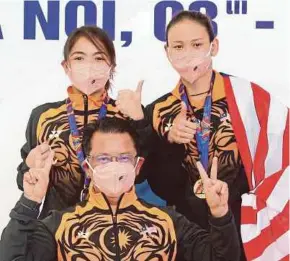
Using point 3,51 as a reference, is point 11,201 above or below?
below

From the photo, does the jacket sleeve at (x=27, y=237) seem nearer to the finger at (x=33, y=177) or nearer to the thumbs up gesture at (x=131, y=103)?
the finger at (x=33, y=177)

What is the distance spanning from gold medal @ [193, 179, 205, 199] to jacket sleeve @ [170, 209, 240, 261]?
61 mm

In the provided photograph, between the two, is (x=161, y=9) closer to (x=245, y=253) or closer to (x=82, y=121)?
(x=82, y=121)

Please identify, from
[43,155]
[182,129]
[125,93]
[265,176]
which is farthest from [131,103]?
[265,176]

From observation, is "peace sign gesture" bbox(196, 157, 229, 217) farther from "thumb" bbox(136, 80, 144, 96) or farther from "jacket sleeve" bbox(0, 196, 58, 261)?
"jacket sleeve" bbox(0, 196, 58, 261)

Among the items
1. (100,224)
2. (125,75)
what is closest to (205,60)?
(125,75)

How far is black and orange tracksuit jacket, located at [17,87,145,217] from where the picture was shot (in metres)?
1.58

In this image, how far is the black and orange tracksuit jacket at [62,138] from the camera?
1583 millimetres

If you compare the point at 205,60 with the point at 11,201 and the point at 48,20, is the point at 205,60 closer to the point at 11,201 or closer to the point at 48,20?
the point at 48,20

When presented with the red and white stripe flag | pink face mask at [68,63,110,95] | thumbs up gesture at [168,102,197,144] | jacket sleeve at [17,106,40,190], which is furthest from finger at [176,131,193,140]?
jacket sleeve at [17,106,40,190]

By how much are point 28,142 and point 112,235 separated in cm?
29

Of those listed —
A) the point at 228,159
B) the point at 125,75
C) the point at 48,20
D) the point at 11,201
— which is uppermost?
the point at 48,20

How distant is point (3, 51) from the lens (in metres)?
1.63

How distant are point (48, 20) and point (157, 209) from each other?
1.64 feet
